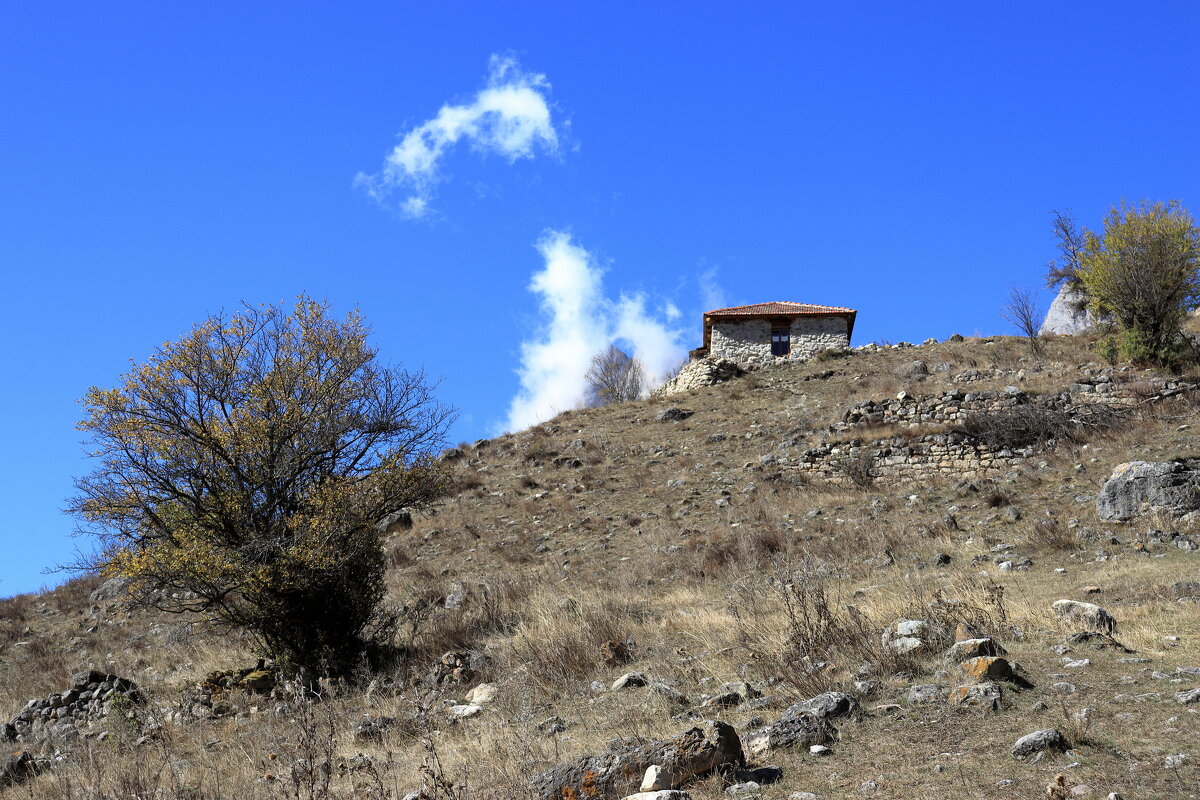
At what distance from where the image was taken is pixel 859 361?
1374 inches

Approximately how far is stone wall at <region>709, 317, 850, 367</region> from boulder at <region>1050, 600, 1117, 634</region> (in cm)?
3096

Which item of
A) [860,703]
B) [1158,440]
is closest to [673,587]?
[860,703]

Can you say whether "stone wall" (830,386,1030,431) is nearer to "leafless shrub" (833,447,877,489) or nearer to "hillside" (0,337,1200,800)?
"hillside" (0,337,1200,800)

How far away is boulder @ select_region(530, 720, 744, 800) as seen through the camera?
4.97m

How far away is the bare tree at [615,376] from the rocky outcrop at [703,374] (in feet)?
48.1

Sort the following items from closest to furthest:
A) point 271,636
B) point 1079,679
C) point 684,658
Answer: point 1079,679
point 684,658
point 271,636

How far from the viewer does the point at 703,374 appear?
35.9 metres

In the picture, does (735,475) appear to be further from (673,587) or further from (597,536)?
(673,587)

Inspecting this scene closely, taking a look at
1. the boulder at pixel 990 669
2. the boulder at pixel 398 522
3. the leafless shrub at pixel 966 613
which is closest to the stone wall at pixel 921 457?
the boulder at pixel 398 522

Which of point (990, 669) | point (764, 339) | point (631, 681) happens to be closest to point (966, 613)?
point (990, 669)

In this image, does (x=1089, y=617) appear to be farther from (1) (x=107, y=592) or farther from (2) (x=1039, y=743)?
(1) (x=107, y=592)

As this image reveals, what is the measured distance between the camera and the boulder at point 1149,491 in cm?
1269

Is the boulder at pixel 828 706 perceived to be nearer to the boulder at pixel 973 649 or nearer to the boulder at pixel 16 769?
the boulder at pixel 973 649

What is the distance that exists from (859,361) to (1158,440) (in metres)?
18.2
